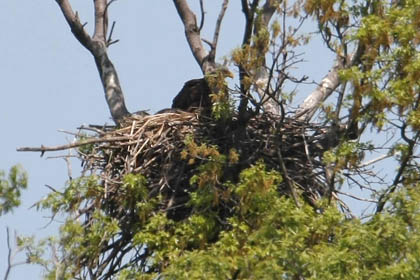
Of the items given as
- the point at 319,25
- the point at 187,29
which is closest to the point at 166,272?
the point at 319,25

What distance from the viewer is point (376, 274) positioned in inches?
588

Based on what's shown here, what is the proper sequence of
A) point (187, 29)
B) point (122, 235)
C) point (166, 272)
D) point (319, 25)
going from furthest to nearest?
1. point (187, 29)
2. point (122, 235)
3. point (319, 25)
4. point (166, 272)

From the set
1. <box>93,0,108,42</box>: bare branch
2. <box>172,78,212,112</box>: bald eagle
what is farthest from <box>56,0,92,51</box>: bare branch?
<box>172,78,212,112</box>: bald eagle

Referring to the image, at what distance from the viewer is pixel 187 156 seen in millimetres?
18141

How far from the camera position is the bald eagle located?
19219mm

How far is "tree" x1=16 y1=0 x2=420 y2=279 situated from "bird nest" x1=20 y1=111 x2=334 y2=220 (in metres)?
0.01

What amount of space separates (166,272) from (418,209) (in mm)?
2327

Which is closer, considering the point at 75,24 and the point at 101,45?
the point at 75,24

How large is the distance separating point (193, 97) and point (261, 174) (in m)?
2.41

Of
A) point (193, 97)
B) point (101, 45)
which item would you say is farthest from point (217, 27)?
point (101, 45)

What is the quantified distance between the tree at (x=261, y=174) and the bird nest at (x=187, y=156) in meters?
0.01

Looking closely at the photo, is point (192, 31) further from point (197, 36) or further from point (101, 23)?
point (101, 23)

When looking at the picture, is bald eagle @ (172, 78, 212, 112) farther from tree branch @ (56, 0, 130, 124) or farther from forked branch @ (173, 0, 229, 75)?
tree branch @ (56, 0, 130, 124)

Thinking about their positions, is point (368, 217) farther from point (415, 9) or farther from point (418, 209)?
point (415, 9)
